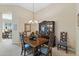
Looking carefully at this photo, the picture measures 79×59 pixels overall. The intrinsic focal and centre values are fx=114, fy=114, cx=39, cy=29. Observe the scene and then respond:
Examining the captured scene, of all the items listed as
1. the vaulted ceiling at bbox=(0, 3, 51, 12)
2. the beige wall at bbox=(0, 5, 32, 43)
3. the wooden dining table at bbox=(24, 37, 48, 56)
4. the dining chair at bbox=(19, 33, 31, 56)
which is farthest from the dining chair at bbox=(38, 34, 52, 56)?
the vaulted ceiling at bbox=(0, 3, 51, 12)

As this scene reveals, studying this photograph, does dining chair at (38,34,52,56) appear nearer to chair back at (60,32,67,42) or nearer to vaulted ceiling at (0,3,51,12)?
chair back at (60,32,67,42)

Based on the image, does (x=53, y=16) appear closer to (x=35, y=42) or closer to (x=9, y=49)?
(x=35, y=42)

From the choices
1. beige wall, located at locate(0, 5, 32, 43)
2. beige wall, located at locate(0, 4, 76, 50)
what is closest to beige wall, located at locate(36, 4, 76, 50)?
beige wall, located at locate(0, 4, 76, 50)

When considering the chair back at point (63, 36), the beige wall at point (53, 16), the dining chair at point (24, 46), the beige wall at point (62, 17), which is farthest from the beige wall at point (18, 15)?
the chair back at point (63, 36)

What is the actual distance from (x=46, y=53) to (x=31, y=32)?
1.52ft

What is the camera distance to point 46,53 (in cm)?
205

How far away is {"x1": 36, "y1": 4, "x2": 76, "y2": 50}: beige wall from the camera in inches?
76.5

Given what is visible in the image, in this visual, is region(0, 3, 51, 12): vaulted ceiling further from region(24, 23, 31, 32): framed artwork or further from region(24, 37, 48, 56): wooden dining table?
region(24, 37, 48, 56): wooden dining table

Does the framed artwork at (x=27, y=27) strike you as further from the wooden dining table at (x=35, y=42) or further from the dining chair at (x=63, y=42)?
the dining chair at (x=63, y=42)

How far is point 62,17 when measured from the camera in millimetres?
1977

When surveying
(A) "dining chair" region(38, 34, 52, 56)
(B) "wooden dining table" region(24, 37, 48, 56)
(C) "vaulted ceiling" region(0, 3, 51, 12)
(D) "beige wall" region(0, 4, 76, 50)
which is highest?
(C) "vaulted ceiling" region(0, 3, 51, 12)

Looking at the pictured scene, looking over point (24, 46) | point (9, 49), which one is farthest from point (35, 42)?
point (9, 49)

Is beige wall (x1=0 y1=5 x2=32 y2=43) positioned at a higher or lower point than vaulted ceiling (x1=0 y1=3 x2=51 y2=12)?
lower

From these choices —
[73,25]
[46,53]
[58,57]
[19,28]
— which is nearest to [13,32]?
[19,28]
